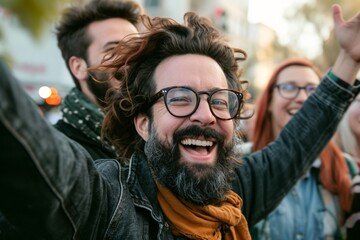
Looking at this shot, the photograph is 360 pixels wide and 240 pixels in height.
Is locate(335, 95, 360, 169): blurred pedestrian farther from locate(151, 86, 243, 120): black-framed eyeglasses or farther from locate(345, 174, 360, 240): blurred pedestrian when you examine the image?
locate(151, 86, 243, 120): black-framed eyeglasses

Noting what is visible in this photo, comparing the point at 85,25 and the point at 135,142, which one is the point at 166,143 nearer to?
the point at 135,142

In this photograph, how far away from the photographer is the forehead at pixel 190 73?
205 centimetres

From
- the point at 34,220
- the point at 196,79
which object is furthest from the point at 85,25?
the point at 34,220

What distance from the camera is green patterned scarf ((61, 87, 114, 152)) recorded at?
2838 millimetres

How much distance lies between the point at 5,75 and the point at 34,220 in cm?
42

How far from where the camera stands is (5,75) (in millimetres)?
1177

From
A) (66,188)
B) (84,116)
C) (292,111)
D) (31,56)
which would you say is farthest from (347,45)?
(31,56)

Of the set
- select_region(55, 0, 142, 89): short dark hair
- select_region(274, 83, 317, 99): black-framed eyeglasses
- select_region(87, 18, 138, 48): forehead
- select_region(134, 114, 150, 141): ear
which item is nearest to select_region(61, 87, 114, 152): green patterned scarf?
select_region(55, 0, 142, 89): short dark hair

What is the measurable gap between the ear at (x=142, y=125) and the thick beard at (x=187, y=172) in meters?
0.10

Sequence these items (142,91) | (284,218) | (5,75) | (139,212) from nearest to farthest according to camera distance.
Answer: (5,75), (139,212), (142,91), (284,218)

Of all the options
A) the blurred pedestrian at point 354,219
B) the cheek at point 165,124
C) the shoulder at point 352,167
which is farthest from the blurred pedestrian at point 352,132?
the cheek at point 165,124

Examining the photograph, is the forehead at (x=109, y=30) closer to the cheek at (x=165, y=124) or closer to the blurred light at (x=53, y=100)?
the cheek at (x=165, y=124)

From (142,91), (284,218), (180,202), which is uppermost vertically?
(142,91)

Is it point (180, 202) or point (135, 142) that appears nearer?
point (180, 202)
